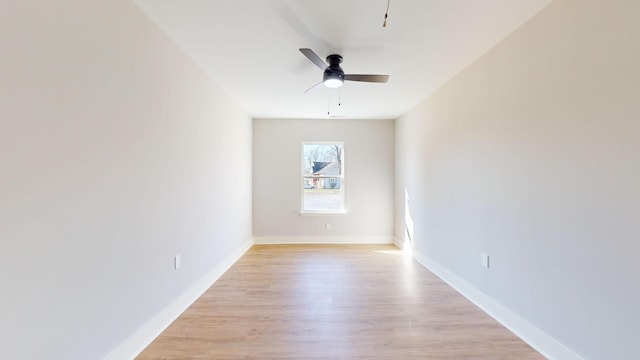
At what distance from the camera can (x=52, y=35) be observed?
1.47m

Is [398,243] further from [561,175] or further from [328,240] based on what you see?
[561,175]

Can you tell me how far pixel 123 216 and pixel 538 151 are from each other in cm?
297

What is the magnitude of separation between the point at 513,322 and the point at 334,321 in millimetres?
1460

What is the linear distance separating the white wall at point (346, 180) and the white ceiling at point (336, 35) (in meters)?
1.97

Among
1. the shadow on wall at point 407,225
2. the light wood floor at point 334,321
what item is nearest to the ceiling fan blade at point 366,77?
the light wood floor at point 334,321

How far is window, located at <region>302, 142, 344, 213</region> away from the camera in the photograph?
5988mm

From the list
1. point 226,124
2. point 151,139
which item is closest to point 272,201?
point 226,124

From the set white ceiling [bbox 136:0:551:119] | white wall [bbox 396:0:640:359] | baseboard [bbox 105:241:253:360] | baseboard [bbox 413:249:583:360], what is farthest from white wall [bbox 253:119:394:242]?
white wall [bbox 396:0:640:359]

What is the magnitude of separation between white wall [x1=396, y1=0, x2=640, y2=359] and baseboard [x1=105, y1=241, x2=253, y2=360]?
286 centimetres

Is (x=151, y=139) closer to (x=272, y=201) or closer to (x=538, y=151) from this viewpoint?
(x=538, y=151)

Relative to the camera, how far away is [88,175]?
66.6 inches

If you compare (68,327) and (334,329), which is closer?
(68,327)

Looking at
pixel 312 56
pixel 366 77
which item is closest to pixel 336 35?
pixel 312 56

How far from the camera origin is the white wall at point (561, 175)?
1.62 meters
